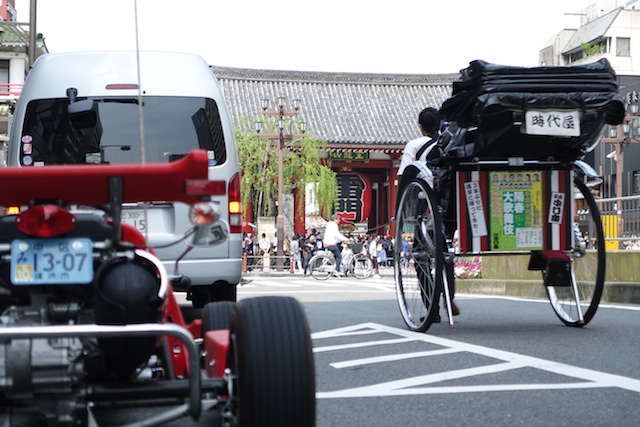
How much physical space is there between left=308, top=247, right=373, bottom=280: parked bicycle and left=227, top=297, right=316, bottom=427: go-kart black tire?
21903mm

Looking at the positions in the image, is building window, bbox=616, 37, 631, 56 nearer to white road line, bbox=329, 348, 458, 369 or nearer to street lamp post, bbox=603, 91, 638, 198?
street lamp post, bbox=603, 91, 638, 198

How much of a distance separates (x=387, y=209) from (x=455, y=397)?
3944cm

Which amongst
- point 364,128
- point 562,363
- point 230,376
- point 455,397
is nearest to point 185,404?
point 230,376

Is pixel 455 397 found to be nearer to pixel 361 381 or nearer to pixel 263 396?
pixel 361 381

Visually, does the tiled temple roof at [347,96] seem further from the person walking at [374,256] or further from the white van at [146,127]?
the white van at [146,127]

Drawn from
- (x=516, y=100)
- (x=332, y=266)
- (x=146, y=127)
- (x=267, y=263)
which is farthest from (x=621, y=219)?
(x=267, y=263)

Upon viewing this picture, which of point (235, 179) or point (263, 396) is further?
point (235, 179)

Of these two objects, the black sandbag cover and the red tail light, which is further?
the black sandbag cover

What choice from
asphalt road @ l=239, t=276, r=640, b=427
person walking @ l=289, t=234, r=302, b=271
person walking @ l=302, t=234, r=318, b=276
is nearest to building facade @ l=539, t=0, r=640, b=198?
person walking @ l=302, t=234, r=318, b=276

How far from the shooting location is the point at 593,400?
3820 millimetres

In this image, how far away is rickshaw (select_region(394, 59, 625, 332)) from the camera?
20.2 ft

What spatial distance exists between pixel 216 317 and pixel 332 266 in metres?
21.5

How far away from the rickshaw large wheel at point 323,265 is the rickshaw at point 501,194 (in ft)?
57.9

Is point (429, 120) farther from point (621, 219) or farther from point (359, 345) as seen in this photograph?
point (621, 219)
